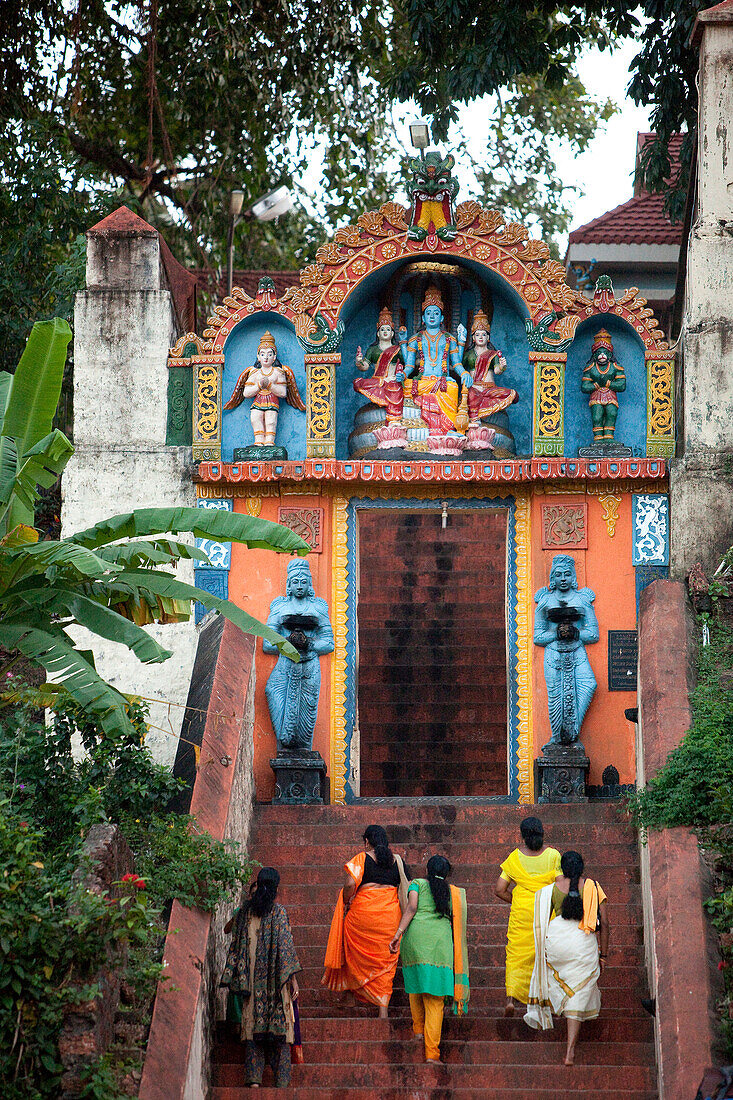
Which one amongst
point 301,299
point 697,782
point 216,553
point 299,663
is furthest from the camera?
point 301,299

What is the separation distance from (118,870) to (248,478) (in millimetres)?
5773

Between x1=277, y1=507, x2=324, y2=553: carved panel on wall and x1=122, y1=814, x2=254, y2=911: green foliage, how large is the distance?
4278 mm

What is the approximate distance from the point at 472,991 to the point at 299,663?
12.3 feet

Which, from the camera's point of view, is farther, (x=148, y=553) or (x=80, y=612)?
(x=148, y=553)

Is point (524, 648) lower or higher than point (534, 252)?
lower

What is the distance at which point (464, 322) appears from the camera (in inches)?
569

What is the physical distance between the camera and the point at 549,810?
11914 millimetres

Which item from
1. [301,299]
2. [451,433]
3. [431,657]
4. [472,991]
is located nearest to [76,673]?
[472,991]

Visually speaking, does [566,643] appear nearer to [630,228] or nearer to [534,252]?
[534,252]

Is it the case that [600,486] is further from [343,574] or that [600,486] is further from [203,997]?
[203,997]

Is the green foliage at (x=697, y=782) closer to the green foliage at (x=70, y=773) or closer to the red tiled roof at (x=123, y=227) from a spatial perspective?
the green foliage at (x=70, y=773)

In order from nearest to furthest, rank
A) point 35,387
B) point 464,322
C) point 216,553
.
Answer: point 35,387
point 216,553
point 464,322

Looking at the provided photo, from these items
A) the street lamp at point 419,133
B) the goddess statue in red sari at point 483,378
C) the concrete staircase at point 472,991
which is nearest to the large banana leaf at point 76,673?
the concrete staircase at point 472,991

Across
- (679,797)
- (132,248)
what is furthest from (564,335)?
(679,797)
